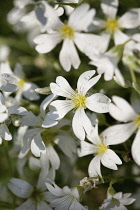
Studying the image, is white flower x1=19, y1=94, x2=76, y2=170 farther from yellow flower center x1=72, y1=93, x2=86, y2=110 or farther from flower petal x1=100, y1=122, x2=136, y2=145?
flower petal x1=100, y1=122, x2=136, y2=145

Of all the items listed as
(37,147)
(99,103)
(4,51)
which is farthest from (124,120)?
(4,51)

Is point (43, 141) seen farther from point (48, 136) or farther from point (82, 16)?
point (82, 16)

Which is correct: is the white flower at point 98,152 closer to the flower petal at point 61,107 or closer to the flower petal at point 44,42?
the flower petal at point 61,107

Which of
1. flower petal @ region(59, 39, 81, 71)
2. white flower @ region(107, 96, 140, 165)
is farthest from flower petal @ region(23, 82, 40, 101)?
white flower @ region(107, 96, 140, 165)

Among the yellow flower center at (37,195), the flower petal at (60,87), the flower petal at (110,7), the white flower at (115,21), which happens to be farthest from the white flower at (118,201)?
the flower petal at (110,7)

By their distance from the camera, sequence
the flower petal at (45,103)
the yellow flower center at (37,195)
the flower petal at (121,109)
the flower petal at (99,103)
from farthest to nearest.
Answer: the yellow flower center at (37,195), the flower petal at (45,103), the flower petal at (99,103), the flower petal at (121,109)
